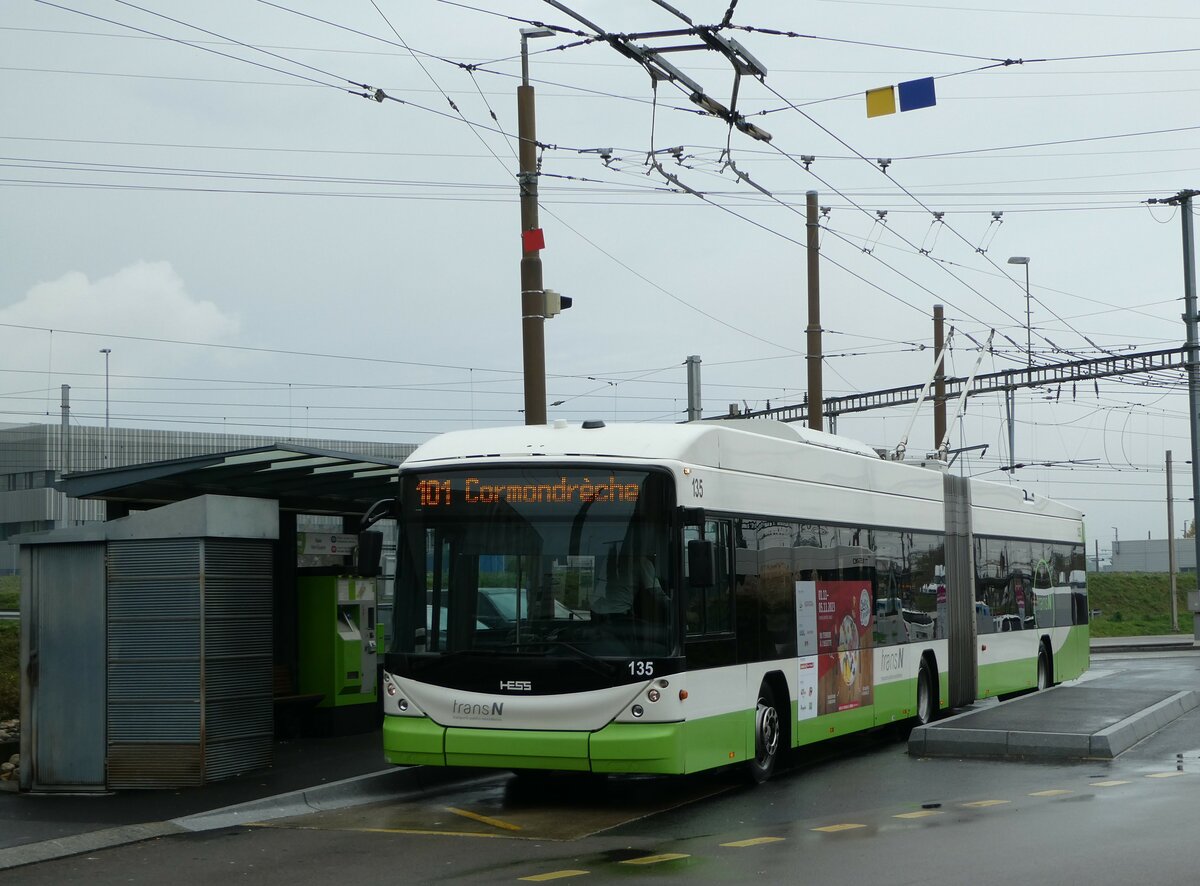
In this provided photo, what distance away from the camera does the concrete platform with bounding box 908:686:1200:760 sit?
15.0 metres

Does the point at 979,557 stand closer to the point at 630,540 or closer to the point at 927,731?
the point at 927,731

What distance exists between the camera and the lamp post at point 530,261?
16.7 m

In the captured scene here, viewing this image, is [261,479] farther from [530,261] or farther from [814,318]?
[814,318]

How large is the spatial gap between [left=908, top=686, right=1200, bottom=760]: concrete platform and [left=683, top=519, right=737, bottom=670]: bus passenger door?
143 inches

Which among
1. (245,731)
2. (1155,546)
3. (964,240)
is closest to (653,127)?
(245,731)

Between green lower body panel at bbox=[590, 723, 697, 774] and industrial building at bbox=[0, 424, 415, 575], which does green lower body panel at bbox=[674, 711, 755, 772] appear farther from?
industrial building at bbox=[0, 424, 415, 575]

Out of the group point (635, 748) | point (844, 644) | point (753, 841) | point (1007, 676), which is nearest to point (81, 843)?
point (635, 748)

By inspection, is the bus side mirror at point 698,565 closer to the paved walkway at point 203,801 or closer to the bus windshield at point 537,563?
the bus windshield at point 537,563

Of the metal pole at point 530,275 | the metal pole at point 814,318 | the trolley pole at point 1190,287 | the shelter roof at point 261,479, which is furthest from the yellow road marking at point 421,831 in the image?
the trolley pole at point 1190,287

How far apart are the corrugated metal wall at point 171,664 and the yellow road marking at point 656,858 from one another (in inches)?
192

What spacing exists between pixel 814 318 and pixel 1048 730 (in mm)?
11200

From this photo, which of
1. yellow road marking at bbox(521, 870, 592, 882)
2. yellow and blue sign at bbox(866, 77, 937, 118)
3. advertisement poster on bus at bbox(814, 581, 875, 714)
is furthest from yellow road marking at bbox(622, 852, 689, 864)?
yellow and blue sign at bbox(866, 77, 937, 118)

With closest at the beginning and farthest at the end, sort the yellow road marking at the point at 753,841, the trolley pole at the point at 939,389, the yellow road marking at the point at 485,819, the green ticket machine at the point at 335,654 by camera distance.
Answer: the yellow road marking at the point at 753,841 < the yellow road marking at the point at 485,819 < the green ticket machine at the point at 335,654 < the trolley pole at the point at 939,389

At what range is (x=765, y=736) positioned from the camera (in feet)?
45.0
